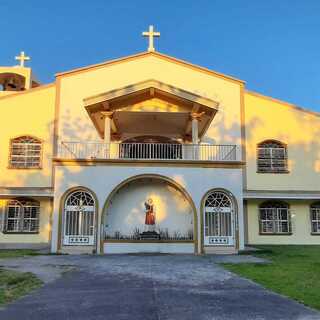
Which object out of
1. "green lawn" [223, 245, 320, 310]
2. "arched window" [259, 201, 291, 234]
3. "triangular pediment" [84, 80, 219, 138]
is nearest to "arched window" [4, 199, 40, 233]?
"triangular pediment" [84, 80, 219, 138]

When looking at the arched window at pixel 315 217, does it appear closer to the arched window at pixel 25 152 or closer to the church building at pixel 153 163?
the church building at pixel 153 163

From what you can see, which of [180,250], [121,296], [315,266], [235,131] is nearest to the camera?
[121,296]

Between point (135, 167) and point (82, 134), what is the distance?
654 centimetres

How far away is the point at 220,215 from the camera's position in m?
16.6

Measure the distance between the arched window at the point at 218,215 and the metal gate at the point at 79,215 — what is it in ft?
15.3

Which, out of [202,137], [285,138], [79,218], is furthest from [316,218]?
[79,218]

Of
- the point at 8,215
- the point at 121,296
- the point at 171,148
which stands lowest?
the point at 121,296

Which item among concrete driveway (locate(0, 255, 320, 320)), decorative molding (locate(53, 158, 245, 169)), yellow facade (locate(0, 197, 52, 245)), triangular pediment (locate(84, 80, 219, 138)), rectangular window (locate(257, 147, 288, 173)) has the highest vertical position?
triangular pediment (locate(84, 80, 219, 138))

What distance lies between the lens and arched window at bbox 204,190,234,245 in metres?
16.5

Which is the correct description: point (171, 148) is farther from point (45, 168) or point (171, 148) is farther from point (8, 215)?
point (8, 215)

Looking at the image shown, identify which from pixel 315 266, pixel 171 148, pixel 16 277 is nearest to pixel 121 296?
pixel 16 277

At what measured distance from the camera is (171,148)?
21.0 meters

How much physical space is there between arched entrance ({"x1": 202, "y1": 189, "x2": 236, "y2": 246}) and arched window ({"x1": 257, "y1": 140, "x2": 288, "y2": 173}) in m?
6.68

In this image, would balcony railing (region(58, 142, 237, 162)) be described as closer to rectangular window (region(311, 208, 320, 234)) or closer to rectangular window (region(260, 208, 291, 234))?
rectangular window (region(260, 208, 291, 234))
